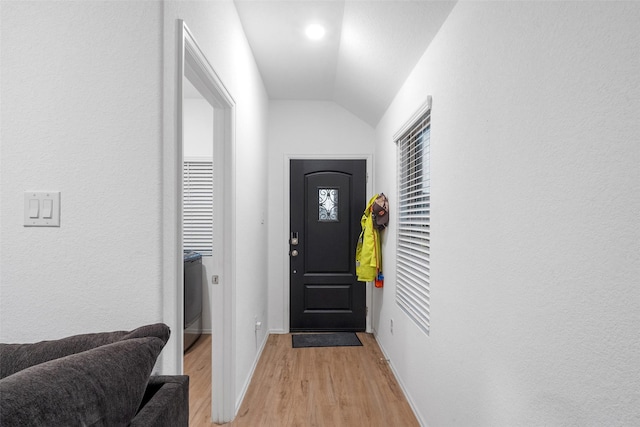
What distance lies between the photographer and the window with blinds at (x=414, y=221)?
234 cm

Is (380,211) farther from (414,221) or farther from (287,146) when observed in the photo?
(287,146)

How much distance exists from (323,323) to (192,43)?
3.40 meters

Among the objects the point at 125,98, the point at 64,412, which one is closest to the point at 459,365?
the point at 64,412

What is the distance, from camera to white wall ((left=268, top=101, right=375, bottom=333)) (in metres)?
4.23

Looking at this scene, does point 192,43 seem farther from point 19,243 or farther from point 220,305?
point 220,305

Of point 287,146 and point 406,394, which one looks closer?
point 406,394

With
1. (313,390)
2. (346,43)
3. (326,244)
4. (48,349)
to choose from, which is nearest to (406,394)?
(313,390)

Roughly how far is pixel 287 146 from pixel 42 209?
10.3 feet

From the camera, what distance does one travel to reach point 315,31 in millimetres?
2688

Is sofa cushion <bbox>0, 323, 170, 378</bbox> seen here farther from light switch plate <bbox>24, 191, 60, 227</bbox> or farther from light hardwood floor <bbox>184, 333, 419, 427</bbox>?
light hardwood floor <bbox>184, 333, 419, 427</bbox>

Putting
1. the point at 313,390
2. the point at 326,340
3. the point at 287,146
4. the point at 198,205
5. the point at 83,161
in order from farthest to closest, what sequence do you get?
the point at 287,146 < the point at 198,205 < the point at 326,340 < the point at 313,390 < the point at 83,161

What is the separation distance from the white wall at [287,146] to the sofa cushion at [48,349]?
10.4 ft

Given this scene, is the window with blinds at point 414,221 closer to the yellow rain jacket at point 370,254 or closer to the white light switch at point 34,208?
the yellow rain jacket at point 370,254

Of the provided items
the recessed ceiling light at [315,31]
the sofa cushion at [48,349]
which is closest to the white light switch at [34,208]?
the sofa cushion at [48,349]
